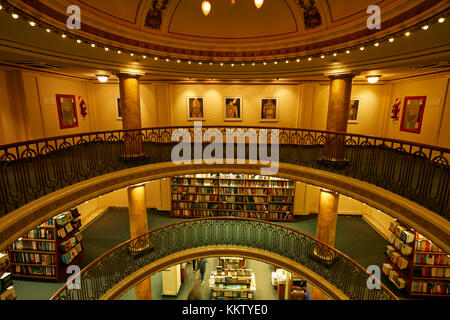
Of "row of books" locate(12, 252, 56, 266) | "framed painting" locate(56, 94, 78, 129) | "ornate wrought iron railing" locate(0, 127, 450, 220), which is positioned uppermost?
"framed painting" locate(56, 94, 78, 129)

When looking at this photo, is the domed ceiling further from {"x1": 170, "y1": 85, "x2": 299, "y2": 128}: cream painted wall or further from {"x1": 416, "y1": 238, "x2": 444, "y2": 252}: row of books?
{"x1": 416, "y1": 238, "x2": 444, "y2": 252}: row of books

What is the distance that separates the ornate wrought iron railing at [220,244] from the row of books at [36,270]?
1.15m

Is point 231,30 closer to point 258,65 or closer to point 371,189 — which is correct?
point 258,65

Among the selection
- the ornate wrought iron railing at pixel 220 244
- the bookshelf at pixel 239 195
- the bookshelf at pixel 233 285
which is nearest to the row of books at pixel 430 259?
the ornate wrought iron railing at pixel 220 244

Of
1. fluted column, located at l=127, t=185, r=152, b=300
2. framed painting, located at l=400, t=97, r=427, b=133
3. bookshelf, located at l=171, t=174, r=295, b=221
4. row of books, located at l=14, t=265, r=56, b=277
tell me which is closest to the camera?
row of books, located at l=14, t=265, r=56, b=277

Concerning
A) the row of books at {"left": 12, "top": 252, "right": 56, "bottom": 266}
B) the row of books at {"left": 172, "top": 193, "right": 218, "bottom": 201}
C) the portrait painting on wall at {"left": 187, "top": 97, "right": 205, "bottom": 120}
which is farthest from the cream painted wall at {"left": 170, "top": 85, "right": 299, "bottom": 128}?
the row of books at {"left": 12, "top": 252, "right": 56, "bottom": 266}

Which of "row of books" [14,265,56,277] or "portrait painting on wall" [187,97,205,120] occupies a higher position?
"portrait painting on wall" [187,97,205,120]

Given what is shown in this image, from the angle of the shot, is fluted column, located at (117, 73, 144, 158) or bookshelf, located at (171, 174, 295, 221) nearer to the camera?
fluted column, located at (117, 73, 144, 158)

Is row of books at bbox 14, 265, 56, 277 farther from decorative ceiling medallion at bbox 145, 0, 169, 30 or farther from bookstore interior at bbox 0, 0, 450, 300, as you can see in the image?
decorative ceiling medallion at bbox 145, 0, 169, 30

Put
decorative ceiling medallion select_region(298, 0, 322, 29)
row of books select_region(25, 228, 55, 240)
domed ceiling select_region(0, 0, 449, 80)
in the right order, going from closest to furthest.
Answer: domed ceiling select_region(0, 0, 449, 80)
decorative ceiling medallion select_region(298, 0, 322, 29)
row of books select_region(25, 228, 55, 240)

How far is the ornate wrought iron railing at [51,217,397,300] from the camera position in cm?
630

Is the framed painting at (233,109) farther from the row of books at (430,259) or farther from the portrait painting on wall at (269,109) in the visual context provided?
the row of books at (430,259)

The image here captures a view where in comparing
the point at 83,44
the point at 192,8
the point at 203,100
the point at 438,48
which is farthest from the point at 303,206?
the point at 83,44

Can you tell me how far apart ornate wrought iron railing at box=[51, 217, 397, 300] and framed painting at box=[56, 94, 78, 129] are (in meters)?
4.98
